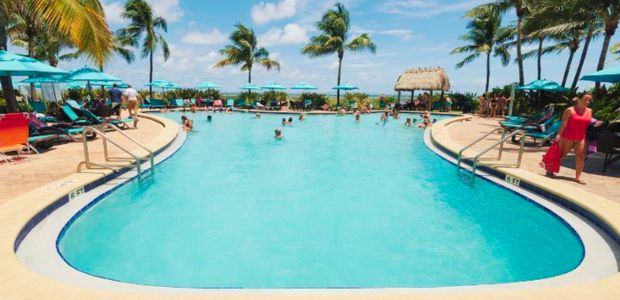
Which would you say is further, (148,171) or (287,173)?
(287,173)

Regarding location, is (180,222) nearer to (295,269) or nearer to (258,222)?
(258,222)

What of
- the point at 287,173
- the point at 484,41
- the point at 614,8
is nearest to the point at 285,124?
the point at 287,173

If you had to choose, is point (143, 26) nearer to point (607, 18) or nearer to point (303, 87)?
point (303, 87)

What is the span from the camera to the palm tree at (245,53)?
3244 cm

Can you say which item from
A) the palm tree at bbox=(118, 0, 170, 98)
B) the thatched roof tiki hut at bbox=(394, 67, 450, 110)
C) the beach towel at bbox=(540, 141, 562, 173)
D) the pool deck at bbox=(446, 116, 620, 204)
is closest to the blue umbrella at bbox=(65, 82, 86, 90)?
the palm tree at bbox=(118, 0, 170, 98)

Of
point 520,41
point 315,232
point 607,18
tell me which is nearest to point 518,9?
point 520,41

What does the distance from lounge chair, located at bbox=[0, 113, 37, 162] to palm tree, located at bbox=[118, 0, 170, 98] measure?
27202mm

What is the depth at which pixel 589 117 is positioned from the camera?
5.89 m

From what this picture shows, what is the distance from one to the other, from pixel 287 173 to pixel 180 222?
3.85m

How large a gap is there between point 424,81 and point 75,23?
90.9 ft

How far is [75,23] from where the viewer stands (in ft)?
29.6

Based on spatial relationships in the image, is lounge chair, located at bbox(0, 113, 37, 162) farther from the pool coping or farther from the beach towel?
the beach towel

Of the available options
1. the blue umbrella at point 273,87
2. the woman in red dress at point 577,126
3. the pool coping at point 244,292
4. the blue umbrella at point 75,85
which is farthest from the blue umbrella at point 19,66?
the blue umbrella at point 273,87

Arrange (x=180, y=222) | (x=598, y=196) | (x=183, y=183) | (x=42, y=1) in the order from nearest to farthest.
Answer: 1. (x=598, y=196)
2. (x=180, y=222)
3. (x=183, y=183)
4. (x=42, y=1)
